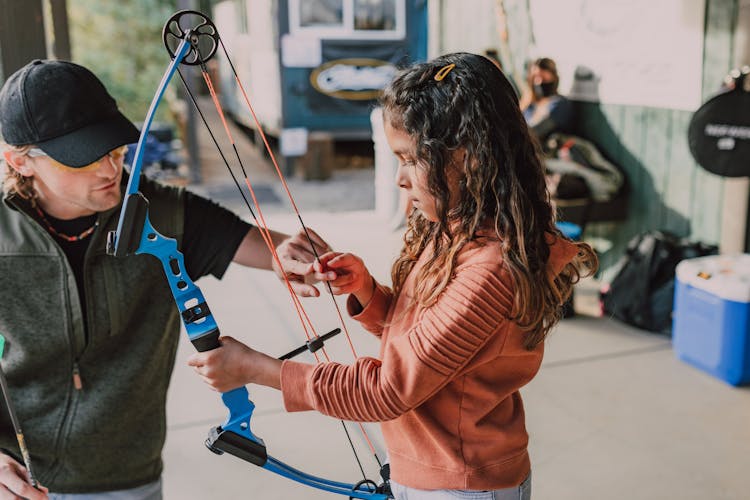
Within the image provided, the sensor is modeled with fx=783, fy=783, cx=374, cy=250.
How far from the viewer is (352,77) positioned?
31.2ft

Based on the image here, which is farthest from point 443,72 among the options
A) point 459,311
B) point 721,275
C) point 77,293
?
point 721,275

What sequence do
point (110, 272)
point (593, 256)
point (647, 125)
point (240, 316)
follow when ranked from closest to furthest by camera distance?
1. point (593, 256)
2. point (110, 272)
3. point (240, 316)
4. point (647, 125)

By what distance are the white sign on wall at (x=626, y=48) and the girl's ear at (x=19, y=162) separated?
368cm

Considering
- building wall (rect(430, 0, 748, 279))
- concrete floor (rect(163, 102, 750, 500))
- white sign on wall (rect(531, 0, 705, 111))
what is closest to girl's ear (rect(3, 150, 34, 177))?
concrete floor (rect(163, 102, 750, 500))

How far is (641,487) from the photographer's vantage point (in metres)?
2.70

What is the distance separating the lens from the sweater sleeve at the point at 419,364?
3.99 ft

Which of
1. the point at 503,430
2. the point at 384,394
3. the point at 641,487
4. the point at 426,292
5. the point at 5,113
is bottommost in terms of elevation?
the point at 641,487

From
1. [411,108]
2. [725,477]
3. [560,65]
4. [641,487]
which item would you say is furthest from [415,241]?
[560,65]

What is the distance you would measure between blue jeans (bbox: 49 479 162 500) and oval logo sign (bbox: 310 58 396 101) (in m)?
8.02

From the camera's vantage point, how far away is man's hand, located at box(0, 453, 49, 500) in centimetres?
134

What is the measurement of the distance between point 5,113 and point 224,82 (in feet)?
47.5

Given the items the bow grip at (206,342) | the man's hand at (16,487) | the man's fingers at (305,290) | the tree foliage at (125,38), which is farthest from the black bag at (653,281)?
the tree foliage at (125,38)

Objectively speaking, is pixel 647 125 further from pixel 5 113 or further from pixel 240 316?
pixel 5 113

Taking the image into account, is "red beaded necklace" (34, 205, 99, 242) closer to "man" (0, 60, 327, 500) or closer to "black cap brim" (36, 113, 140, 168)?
"man" (0, 60, 327, 500)
